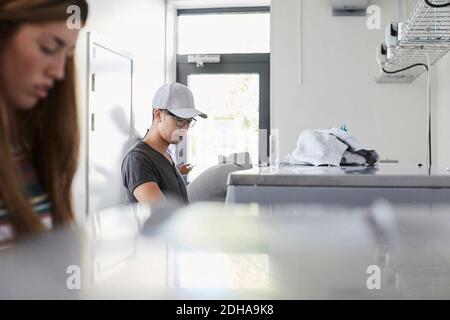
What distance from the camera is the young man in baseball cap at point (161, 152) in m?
0.73

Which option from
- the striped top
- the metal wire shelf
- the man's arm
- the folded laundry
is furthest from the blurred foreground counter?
the metal wire shelf

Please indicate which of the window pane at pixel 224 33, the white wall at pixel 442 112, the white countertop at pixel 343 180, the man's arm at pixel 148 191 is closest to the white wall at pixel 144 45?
the window pane at pixel 224 33

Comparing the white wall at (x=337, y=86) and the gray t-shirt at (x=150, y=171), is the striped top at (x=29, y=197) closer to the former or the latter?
the gray t-shirt at (x=150, y=171)

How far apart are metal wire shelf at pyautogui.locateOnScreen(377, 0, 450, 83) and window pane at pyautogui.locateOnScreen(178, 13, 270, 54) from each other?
1.01 meters

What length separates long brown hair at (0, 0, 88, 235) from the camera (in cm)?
18

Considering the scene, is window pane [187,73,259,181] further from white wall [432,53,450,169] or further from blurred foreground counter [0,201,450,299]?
blurred foreground counter [0,201,450,299]

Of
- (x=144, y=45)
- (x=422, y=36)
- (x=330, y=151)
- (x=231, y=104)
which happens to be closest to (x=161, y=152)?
(x=330, y=151)

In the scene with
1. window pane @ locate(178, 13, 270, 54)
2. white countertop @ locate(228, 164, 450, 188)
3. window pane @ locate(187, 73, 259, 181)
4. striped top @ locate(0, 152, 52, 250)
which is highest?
window pane @ locate(178, 13, 270, 54)

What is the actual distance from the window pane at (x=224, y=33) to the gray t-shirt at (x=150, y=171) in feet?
5.86

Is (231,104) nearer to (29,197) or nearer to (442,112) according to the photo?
(442,112)

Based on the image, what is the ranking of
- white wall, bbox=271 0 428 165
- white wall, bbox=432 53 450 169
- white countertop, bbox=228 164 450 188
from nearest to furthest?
white countertop, bbox=228 164 450 188 → white wall, bbox=432 53 450 169 → white wall, bbox=271 0 428 165

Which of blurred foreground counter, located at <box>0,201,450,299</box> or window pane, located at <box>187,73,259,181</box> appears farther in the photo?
window pane, located at <box>187,73,259,181</box>
